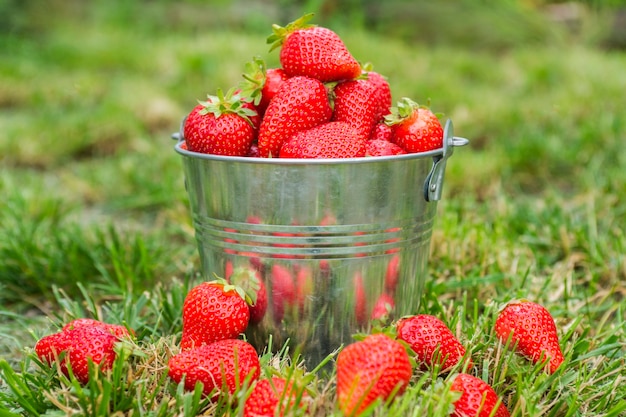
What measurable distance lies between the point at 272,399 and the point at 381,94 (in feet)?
2.41

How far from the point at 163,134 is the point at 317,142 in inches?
119

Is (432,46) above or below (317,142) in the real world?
below

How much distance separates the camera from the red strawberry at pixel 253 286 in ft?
4.83

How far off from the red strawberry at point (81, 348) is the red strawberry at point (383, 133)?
68 centimetres

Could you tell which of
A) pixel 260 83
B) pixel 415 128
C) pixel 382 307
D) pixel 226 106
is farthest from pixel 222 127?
pixel 382 307

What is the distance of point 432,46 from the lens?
22.5ft

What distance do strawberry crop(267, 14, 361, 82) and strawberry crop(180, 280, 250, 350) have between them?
1.60 feet

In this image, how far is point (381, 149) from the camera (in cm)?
148

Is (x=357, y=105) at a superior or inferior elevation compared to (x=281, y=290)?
superior

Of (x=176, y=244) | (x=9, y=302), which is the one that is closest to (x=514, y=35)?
(x=176, y=244)

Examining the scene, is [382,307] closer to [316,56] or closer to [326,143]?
[326,143]

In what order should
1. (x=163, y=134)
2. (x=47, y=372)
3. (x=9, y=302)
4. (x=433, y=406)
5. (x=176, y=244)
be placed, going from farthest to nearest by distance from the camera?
1. (x=163, y=134)
2. (x=176, y=244)
3. (x=9, y=302)
4. (x=47, y=372)
5. (x=433, y=406)

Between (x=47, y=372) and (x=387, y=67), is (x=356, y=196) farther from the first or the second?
(x=387, y=67)

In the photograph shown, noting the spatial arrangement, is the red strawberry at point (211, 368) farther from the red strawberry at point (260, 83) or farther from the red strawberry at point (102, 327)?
the red strawberry at point (260, 83)
